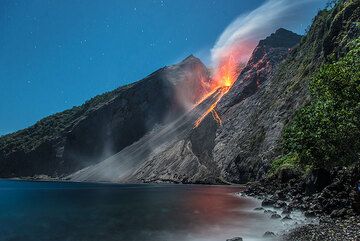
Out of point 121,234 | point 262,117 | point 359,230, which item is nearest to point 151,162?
point 262,117

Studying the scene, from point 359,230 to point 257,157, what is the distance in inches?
3516

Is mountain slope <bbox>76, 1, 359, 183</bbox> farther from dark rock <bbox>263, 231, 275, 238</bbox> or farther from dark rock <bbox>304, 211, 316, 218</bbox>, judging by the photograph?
dark rock <bbox>263, 231, 275, 238</bbox>

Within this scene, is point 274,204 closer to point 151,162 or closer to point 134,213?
point 134,213

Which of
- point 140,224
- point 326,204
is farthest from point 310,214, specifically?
point 140,224

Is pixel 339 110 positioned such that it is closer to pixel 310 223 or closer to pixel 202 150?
pixel 310 223

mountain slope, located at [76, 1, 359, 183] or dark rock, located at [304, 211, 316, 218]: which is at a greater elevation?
mountain slope, located at [76, 1, 359, 183]

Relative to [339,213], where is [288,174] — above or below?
below

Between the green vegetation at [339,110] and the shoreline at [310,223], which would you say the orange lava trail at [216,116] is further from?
the green vegetation at [339,110]

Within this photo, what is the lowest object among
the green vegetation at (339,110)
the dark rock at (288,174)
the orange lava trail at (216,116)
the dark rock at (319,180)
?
the dark rock at (288,174)

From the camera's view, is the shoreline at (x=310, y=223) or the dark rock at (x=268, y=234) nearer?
the shoreline at (x=310, y=223)

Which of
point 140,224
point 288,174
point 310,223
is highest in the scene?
point 140,224

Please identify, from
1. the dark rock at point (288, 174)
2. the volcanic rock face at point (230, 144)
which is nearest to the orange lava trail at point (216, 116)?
the volcanic rock face at point (230, 144)

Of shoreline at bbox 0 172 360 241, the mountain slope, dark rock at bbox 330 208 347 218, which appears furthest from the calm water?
the mountain slope

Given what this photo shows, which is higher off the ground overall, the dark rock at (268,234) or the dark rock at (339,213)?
the dark rock at (268,234)
